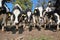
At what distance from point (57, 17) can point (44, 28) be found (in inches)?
30.9

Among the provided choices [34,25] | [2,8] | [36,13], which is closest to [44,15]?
[36,13]

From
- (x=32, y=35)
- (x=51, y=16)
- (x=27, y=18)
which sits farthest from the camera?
(x=51, y=16)

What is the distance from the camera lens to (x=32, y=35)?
28.6ft

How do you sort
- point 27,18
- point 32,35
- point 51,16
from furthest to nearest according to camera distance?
point 51,16 < point 27,18 < point 32,35

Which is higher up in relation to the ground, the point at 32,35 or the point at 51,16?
the point at 51,16

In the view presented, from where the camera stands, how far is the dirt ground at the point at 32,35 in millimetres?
8359

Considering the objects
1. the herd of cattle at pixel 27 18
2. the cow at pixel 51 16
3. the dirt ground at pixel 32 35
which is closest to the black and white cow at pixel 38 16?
the herd of cattle at pixel 27 18

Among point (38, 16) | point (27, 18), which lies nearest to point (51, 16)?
point (38, 16)

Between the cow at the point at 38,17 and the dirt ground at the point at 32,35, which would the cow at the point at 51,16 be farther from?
the dirt ground at the point at 32,35

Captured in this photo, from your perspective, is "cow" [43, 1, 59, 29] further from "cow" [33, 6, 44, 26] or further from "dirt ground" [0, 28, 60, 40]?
"dirt ground" [0, 28, 60, 40]

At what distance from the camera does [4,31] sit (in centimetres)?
952

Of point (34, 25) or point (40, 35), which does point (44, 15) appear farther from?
point (40, 35)

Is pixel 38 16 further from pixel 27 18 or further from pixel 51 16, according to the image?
pixel 51 16

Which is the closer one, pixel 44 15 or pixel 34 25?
pixel 34 25
